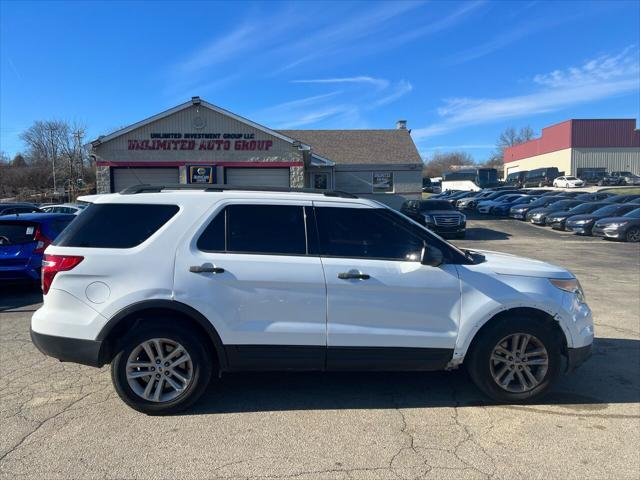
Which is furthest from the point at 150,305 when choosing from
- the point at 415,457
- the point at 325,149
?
the point at 325,149

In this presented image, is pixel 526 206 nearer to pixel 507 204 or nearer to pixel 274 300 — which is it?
pixel 507 204

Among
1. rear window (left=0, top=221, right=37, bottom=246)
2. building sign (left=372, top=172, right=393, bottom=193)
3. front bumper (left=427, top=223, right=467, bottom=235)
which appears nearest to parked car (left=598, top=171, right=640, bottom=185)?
Result: building sign (left=372, top=172, right=393, bottom=193)

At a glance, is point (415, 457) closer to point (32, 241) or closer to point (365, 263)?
point (365, 263)

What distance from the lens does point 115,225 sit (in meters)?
4.05

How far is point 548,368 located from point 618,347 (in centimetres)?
238

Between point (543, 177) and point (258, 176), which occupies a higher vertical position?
point (543, 177)

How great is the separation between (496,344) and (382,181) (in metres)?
25.7

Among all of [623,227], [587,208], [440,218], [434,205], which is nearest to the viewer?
[623,227]

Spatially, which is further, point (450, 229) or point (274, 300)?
point (450, 229)

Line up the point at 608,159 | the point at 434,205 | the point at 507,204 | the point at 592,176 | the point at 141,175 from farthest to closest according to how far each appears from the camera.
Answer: the point at 608,159 < the point at 592,176 < the point at 507,204 < the point at 434,205 < the point at 141,175

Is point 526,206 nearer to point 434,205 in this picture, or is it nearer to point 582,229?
point 582,229

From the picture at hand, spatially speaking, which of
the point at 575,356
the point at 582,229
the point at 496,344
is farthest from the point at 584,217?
the point at 496,344

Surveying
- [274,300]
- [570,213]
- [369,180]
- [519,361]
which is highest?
[369,180]

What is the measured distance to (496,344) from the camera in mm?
4105
